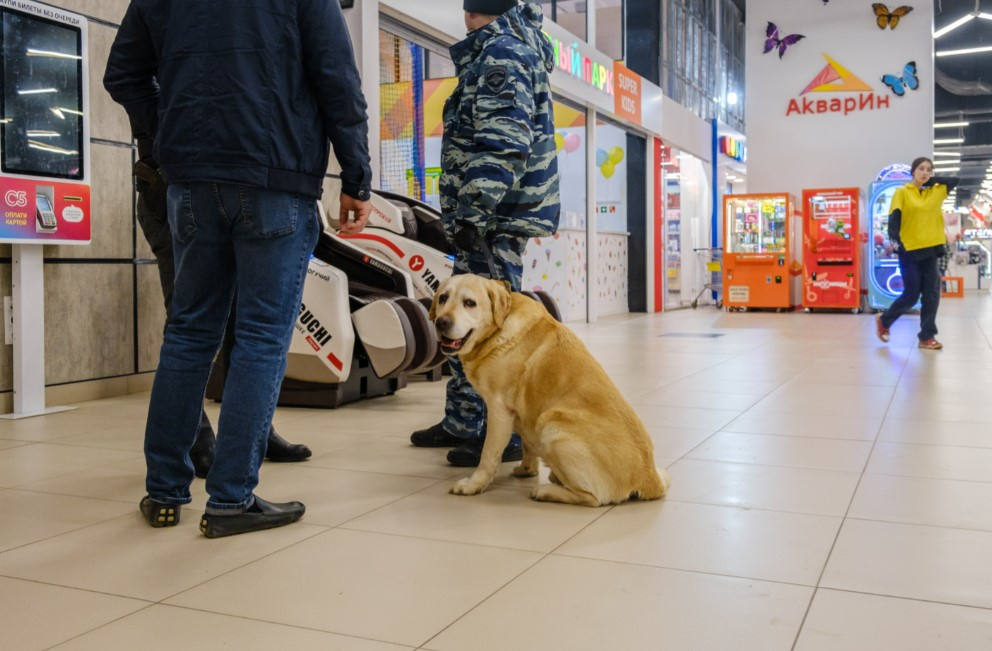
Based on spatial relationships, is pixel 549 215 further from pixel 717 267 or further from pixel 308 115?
pixel 717 267

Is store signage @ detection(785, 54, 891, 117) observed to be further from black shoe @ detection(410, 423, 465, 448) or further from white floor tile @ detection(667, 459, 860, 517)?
black shoe @ detection(410, 423, 465, 448)

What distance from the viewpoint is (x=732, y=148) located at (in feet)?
62.8

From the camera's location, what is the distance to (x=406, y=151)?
8070mm

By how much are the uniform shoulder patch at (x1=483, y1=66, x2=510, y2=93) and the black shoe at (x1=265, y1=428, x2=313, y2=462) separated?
1.48 m

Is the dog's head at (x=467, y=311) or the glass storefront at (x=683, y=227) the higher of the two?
the glass storefront at (x=683, y=227)

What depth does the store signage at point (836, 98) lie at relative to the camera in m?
13.9

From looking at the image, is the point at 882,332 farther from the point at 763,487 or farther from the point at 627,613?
the point at 627,613

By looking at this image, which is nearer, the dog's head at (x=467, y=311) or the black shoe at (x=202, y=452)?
the dog's head at (x=467, y=311)

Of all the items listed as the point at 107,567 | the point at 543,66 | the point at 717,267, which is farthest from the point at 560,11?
the point at 107,567

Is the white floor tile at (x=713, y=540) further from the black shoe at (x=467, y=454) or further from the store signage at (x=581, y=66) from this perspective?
the store signage at (x=581, y=66)

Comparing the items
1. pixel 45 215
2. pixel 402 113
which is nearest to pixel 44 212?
pixel 45 215

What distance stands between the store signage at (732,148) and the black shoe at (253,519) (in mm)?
16980

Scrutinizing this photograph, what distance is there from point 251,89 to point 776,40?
554 inches

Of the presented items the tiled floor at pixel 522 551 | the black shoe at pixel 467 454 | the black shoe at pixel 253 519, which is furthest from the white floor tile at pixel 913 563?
the black shoe at pixel 253 519
